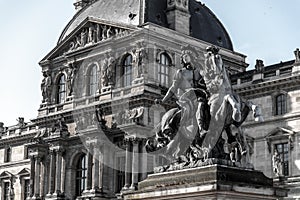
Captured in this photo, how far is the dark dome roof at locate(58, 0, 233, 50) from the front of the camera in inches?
2087

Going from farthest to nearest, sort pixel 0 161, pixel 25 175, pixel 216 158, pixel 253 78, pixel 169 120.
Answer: pixel 0 161 → pixel 25 175 → pixel 253 78 → pixel 169 120 → pixel 216 158

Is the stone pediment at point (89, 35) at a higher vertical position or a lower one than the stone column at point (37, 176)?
higher

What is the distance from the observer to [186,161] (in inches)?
595

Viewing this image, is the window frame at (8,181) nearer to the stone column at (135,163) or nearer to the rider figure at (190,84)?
the stone column at (135,163)

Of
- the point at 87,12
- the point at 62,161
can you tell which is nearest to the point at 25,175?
the point at 62,161

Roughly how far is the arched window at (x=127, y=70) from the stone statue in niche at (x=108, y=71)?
83 centimetres

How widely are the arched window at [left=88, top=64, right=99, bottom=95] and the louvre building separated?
0.27 feet

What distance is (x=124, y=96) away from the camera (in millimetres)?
49469

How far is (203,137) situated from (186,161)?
0.65m

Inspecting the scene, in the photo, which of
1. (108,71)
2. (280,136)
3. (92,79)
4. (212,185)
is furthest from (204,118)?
(92,79)

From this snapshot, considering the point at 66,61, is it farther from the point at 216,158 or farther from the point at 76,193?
the point at 216,158

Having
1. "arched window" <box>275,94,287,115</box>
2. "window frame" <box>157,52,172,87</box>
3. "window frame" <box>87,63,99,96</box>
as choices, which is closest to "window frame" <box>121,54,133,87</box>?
"window frame" <box>157,52,172,87</box>

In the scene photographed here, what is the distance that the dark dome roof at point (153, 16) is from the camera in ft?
174

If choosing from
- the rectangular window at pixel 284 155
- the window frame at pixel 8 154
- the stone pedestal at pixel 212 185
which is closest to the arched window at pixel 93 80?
the rectangular window at pixel 284 155
